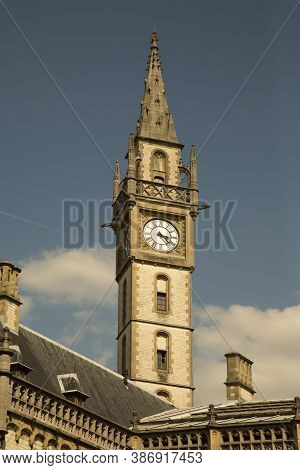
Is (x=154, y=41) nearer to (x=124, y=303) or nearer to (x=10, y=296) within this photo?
(x=124, y=303)

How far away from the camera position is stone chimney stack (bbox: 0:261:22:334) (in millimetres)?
53406

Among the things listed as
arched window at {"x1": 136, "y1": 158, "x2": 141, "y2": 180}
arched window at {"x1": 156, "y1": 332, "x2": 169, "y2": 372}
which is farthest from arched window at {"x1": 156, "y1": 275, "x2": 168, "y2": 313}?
arched window at {"x1": 136, "y1": 158, "x2": 141, "y2": 180}

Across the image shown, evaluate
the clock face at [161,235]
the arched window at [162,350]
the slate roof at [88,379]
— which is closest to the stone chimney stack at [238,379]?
the arched window at [162,350]

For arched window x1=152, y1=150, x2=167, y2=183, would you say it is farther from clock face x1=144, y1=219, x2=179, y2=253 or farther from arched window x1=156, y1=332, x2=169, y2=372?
arched window x1=156, y1=332, x2=169, y2=372

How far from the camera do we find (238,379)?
75938mm

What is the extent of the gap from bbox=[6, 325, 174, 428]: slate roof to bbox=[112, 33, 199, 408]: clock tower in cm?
722

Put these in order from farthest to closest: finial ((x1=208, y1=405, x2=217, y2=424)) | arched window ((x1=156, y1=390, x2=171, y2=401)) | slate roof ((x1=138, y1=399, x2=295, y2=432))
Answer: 1. arched window ((x1=156, y1=390, x2=171, y2=401))
2. finial ((x1=208, y1=405, x2=217, y2=424))
3. slate roof ((x1=138, y1=399, x2=295, y2=432))

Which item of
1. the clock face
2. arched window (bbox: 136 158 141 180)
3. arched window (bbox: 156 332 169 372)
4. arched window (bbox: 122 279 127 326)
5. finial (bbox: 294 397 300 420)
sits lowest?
finial (bbox: 294 397 300 420)

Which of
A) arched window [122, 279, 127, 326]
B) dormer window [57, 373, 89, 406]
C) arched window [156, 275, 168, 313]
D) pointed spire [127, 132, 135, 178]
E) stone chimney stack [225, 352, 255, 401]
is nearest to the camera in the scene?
dormer window [57, 373, 89, 406]

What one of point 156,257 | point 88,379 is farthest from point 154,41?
point 88,379

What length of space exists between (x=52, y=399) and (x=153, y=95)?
41246mm

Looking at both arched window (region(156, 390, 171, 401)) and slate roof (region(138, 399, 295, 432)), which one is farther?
arched window (region(156, 390, 171, 401))
